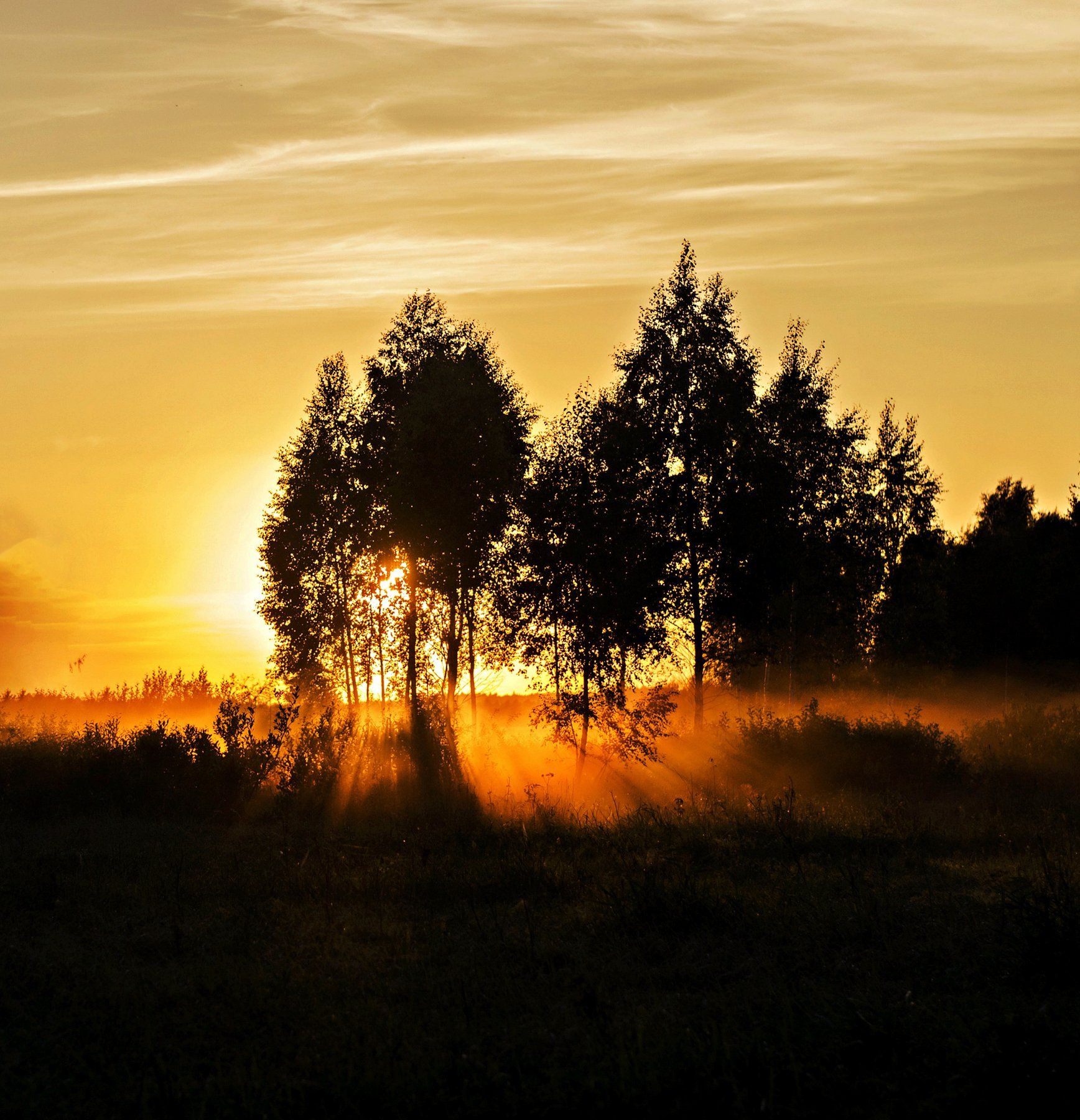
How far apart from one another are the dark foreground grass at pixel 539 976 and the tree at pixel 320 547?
2024 cm

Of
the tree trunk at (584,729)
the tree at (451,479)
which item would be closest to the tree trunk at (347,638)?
the tree at (451,479)

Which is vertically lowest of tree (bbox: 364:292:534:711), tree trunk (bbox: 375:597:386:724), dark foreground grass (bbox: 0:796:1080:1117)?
dark foreground grass (bbox: 0:796:1080:1117)

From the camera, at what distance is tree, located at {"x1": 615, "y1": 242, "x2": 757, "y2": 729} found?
2736 cm

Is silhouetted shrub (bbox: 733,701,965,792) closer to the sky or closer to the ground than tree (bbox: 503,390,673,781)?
closer to the ground

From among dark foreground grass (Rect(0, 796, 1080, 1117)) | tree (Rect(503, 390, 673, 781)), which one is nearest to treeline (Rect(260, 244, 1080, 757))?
tree (Rect(503, 390, 673, 781))

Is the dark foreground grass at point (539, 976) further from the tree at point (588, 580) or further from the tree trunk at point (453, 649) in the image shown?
the tree trunk at point (453, 649)

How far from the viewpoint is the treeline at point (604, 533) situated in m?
22.3

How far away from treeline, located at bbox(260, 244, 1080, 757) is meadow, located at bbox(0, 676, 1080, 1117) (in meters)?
4.76

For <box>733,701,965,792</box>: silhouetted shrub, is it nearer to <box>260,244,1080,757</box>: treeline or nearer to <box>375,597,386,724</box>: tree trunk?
<box>260,244,1080,757</box>: treeline

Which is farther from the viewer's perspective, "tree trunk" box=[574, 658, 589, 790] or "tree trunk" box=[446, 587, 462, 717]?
"tree trunk" box=[446, 587, 462, 717]

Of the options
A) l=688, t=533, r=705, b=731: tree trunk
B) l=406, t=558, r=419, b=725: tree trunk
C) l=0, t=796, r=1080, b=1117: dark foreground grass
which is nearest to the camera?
l=0, t=796, r=1080, b=1117: dark foreground grass

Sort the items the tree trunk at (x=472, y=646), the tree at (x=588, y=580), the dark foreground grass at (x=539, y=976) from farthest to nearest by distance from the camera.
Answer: the tree trunk at (x=472, y=646) < the tree at (x=588, y=580) < the dark foreground grass at (x=539, y=976)

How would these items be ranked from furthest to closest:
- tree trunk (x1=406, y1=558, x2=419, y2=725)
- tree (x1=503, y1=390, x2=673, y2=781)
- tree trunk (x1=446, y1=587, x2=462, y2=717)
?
tree trunk (x1=406, y1=558, x2=419, y2=725)
tree trunk (x1=446, y1=587, x2=462, y2=717)
tree (x1=503, y1=390, x2=673, y2=781)

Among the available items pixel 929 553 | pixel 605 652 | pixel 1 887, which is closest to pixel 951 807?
pixel 605 652
